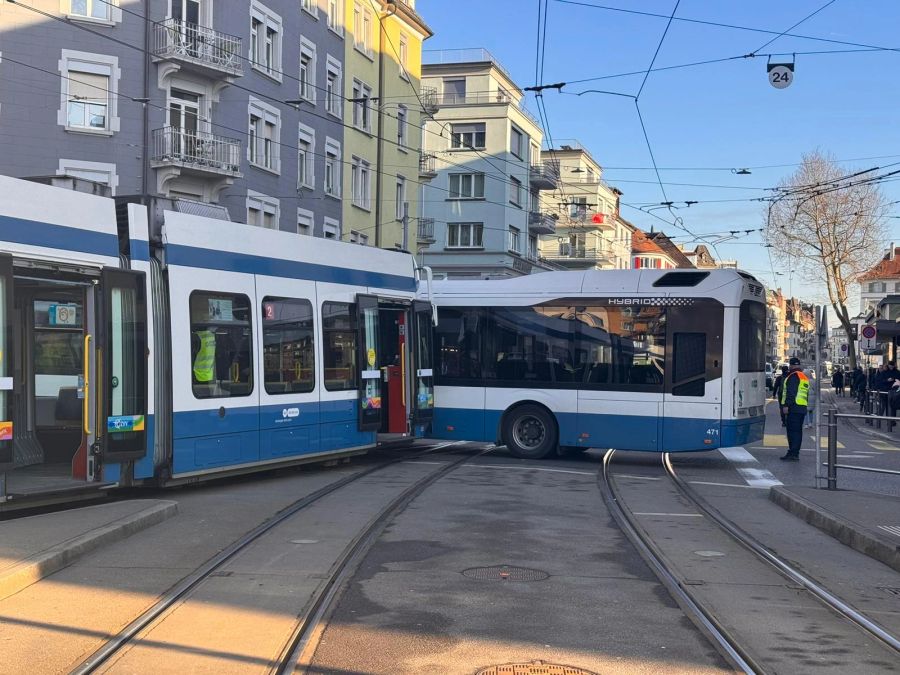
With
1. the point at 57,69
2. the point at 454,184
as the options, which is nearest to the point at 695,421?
the point at 57,69

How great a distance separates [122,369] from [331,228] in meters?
26.8

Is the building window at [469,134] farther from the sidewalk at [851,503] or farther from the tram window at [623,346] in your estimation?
the tram window at [623,346]

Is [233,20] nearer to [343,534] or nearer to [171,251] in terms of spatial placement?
[171,251]

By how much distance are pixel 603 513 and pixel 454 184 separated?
1873 inches

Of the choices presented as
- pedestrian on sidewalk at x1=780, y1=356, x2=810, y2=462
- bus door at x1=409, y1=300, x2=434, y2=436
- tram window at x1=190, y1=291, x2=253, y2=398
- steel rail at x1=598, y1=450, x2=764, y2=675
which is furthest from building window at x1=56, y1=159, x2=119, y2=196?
steel rail at x1=598, y1=450, x2=764, y2=675

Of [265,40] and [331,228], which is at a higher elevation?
[265,40]

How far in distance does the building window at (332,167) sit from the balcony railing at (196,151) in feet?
23.7

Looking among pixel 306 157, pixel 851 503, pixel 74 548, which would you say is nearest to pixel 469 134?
pixel 306 157

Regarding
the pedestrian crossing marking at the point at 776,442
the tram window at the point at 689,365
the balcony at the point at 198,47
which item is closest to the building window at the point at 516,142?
the balcony at the point at 198,47

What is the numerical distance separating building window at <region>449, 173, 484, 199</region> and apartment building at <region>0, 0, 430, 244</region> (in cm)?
2251

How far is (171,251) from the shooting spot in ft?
39.0

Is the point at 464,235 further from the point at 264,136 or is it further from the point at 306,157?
the point at 264,136

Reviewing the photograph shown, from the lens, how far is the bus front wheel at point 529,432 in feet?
58.3

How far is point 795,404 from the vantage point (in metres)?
18.9
